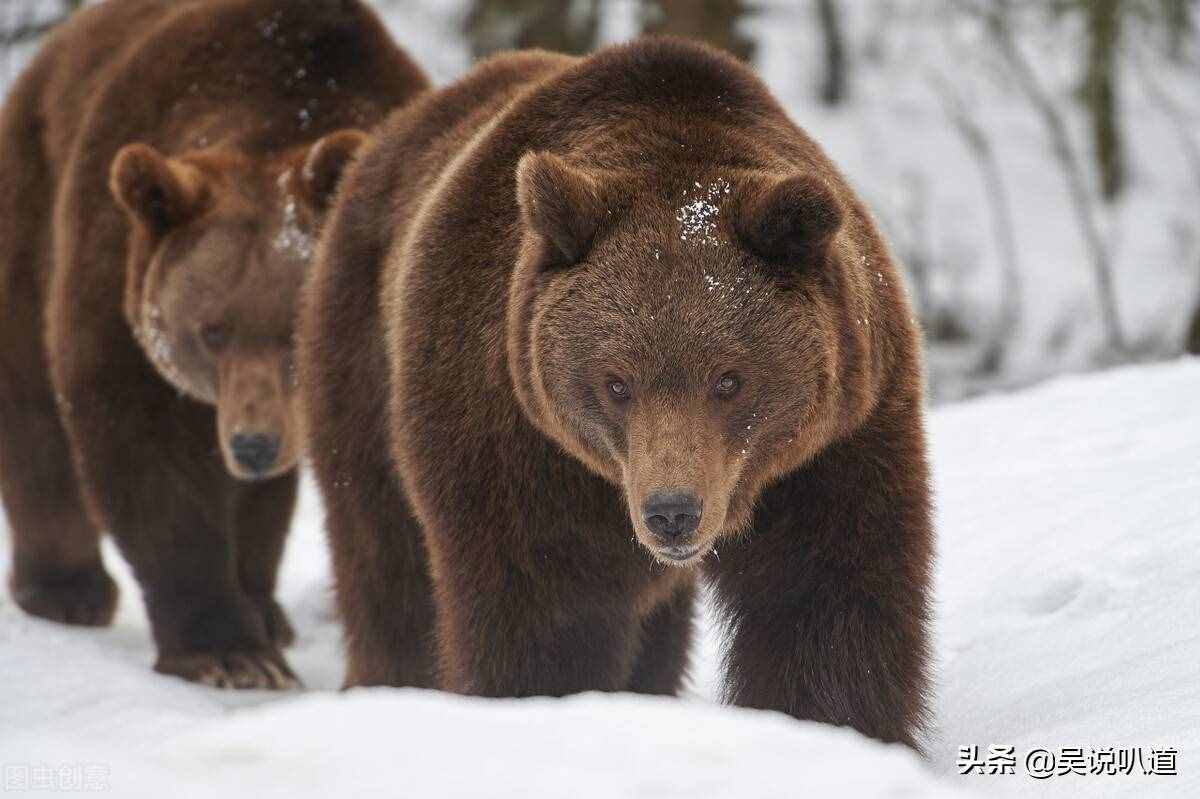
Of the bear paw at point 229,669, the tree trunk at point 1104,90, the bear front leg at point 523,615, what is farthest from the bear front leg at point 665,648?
the tree trunk at point 1104,90

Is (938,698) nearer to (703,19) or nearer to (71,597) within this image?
(71,597)

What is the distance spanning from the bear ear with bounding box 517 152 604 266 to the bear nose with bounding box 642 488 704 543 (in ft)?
2.21

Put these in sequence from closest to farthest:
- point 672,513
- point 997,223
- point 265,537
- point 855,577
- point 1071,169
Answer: point 672,513
point 855,577
point 265,537
point 1071,169
point 997,223

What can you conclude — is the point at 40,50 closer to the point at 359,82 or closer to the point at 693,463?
the point at 359,82

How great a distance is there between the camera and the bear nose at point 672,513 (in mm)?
4125

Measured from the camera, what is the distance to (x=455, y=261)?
494 cm

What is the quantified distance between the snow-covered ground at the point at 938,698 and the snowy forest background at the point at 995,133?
6.65 metres

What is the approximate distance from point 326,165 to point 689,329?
2.92 meters

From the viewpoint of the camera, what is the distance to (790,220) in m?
4.29

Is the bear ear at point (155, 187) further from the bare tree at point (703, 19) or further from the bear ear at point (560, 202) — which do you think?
the bare tree at point (703, 19)

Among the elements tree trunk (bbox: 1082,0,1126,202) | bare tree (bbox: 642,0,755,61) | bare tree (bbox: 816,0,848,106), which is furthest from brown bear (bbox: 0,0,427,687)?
bare tree (bbox: 816,0,848,106)

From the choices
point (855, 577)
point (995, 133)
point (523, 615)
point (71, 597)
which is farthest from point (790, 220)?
point (995, 133)

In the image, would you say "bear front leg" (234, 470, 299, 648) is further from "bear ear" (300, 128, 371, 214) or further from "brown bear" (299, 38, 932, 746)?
"brown bear" (299, 38, 932, 746)

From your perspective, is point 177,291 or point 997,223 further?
point 997,223
